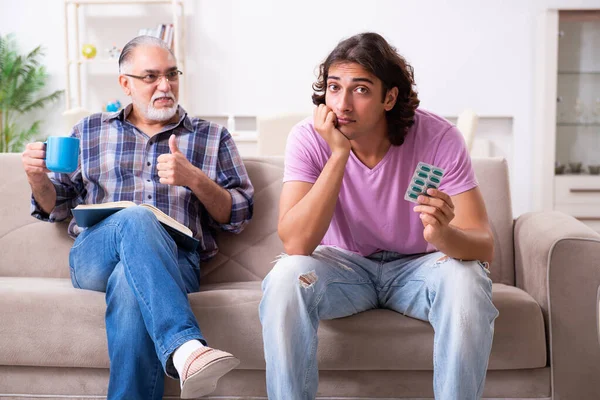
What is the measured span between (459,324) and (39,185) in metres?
1.20

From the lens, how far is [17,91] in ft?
18.4

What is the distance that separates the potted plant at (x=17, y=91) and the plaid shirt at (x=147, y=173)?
147 inches

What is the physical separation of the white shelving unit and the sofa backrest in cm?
338

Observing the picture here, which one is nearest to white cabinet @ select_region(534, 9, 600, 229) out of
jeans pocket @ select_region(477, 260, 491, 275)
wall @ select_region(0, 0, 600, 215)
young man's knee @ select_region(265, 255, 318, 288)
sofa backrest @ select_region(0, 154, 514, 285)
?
wall @ select_region(0, 0, 600, 215)

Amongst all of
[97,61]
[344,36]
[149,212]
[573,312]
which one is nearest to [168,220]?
[149,212]

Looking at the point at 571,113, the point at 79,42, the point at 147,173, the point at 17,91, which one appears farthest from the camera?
the point at 79,42

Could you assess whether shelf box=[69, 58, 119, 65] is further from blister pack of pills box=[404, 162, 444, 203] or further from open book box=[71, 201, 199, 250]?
blister pack of pills box=[404, 162, 444, 203]

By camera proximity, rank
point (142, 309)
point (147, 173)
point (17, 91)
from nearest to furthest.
→ point (142, 309)
point (147, 173)
point (17, 91)

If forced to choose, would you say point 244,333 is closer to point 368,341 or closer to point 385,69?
point 368,341

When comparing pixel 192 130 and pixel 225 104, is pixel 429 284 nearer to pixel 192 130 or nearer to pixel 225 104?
pixel 192 130

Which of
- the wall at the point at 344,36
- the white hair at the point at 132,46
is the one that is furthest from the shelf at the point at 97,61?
the white hair at the point at 132,46

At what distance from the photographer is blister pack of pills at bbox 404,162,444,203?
1.59m

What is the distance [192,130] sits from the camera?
2201mm

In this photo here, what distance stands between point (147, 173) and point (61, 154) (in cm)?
35
